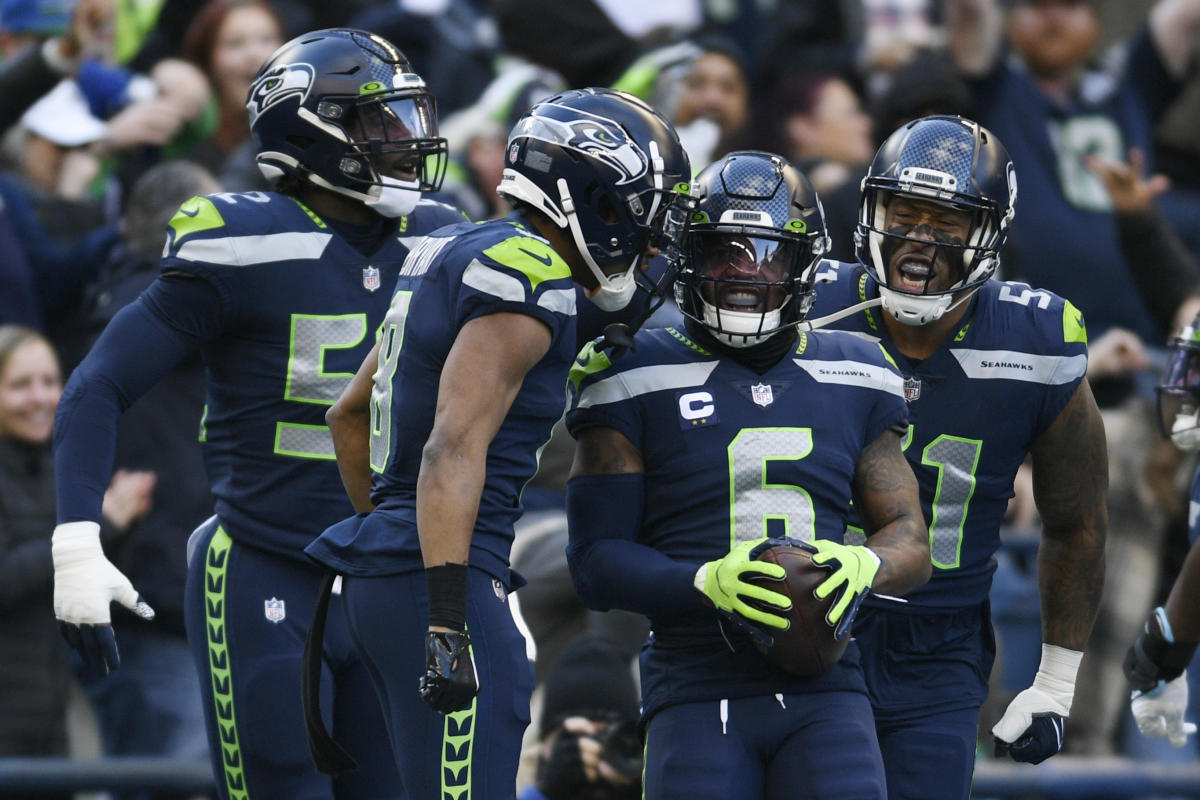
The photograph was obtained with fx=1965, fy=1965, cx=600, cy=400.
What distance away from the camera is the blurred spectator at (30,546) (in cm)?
636

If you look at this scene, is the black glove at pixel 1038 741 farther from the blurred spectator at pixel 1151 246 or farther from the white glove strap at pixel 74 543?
the blurred spectator at pixel 1151 246

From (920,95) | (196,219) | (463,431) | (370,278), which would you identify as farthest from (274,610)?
(920,95)

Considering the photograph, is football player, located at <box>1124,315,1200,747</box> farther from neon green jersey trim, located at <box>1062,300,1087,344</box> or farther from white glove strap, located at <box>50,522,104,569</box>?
white glove strap, located at <box>50,522,104,569</box>

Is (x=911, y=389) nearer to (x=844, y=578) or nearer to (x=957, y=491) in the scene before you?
(x=957, y=491)

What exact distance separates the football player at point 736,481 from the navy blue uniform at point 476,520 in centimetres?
24

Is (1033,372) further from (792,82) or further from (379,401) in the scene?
(792,82)

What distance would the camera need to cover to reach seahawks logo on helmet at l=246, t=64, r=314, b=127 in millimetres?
5008

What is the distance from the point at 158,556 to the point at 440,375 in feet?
8.65

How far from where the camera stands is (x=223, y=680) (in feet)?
16.0

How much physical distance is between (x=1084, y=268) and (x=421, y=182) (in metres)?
4.19

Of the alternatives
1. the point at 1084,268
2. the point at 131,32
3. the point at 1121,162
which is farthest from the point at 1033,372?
the point at 131,32

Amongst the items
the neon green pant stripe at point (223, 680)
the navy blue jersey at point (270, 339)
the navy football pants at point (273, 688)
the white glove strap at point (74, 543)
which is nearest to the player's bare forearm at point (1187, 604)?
the navy football pants at point (273, 688)

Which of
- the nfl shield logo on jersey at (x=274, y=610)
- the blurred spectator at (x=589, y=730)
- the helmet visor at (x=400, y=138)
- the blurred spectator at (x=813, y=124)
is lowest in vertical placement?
the blurred spectator at (x=589, y=730)

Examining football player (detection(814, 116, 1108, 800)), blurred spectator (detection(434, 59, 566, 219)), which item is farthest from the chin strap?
blurred spectator (detection(434, 59, 566, 219))
